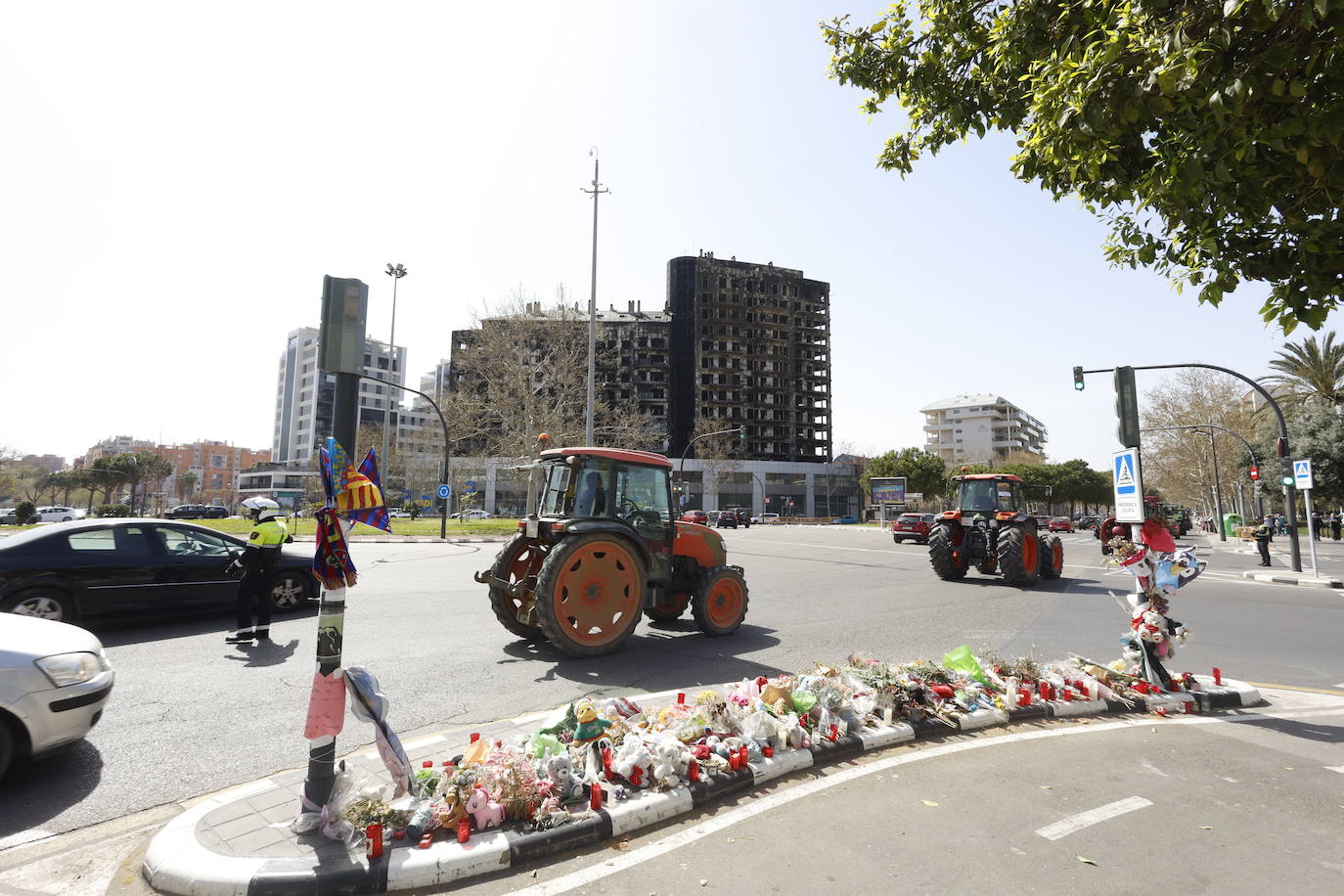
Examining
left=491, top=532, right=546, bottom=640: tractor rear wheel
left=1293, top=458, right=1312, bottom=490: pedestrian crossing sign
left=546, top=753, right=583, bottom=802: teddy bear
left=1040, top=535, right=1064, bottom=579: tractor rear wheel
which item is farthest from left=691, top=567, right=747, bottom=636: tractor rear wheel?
left=1293, top=458, right=1312, bottom=490: pedestrian crossing sign

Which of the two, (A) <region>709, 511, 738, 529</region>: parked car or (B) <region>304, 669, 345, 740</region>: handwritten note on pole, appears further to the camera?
(A) <region>709, 511, 738, 529</region>: parked car

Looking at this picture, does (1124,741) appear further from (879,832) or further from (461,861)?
(461,861)

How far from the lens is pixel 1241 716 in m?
5.48

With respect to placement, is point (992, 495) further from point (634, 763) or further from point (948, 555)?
point (634, 763)

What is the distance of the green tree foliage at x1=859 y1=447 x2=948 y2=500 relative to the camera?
230 feet

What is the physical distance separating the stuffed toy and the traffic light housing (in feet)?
20.1

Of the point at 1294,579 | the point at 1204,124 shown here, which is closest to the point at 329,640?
the point at 1204,124

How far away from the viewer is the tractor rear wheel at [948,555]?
1516cm

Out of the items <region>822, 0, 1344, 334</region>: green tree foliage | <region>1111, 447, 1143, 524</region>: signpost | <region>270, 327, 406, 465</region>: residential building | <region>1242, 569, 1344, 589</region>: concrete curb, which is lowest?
<region>1242, 569, 1344, 589</region>: concrete curb

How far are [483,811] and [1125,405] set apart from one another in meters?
6.36

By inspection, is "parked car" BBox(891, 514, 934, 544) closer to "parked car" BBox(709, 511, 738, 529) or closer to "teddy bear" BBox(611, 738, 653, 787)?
"parked car" BBox(709, 511, 738, 529)

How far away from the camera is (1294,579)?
1625 cm

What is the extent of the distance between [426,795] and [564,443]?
31.7 meters

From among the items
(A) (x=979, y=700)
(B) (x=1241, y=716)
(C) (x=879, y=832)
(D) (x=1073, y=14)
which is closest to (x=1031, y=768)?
(A) (x=979, y=700)
